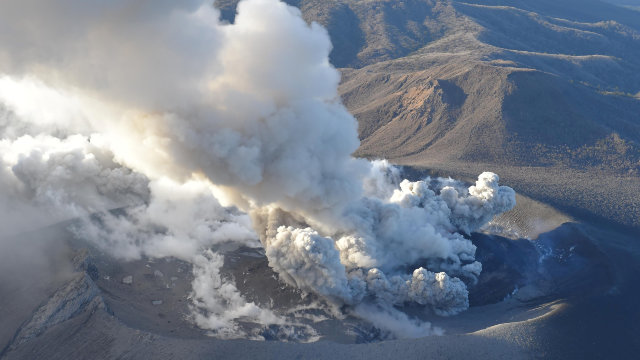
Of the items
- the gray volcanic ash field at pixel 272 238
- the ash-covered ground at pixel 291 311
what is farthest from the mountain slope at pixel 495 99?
the ash-covered ground at pixel 291 311

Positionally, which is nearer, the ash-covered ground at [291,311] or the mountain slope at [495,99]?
the ash-covered ground at [291,311]

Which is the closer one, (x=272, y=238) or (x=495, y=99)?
(x=272, y=238)

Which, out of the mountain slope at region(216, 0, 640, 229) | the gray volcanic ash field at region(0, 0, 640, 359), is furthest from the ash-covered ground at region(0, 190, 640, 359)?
the mountain slope at region(216, 0, 640, 229)

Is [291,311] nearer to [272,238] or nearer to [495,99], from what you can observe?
[272,238]

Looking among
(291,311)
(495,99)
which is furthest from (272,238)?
(495,99)

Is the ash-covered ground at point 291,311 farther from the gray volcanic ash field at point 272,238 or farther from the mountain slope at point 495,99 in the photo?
the mountain slope at point 495,99

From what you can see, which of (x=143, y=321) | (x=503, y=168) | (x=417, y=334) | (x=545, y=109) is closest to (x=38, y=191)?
(x=143, y=321)

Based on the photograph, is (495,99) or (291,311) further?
(495,99)

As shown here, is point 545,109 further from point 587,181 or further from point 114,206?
point 114,206

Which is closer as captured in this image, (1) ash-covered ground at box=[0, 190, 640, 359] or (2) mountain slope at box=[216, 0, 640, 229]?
(1) ash-covered ground at box=[0, 190, 640, 359]

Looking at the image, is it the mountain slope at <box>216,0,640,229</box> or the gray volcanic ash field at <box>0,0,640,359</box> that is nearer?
the gray volcanic ash field at <box>0,0,640,359</box>

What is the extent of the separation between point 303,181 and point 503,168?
1524 inches

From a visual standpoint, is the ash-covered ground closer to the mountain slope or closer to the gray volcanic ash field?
the gray volcanic ash field

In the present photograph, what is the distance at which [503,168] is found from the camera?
212ft
